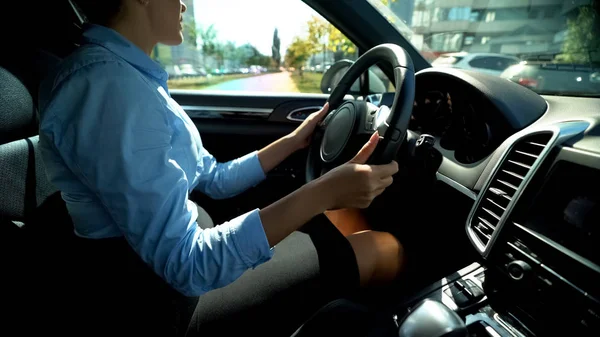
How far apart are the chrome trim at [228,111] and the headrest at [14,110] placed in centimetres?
122

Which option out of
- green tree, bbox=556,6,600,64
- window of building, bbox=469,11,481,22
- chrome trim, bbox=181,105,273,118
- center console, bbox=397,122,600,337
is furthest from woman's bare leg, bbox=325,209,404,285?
window of building, bbox=469,11,481,22

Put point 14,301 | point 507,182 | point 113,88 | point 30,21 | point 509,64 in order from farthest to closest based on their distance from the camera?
point 509,64 → point 30,21 → point 507,182 → point 14,301 → point 113,88

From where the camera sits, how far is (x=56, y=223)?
3.60 ft

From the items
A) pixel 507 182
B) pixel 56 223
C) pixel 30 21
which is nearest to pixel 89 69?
pixel 56 223

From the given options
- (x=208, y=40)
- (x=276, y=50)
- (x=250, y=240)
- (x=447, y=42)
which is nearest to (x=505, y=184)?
(x=250, y=240)

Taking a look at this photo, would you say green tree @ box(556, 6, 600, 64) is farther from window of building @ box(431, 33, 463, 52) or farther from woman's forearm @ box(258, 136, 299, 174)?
woman's forearm @ box(258, 136, 299, 174)

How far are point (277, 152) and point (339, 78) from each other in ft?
2.46

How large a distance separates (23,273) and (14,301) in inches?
2.7

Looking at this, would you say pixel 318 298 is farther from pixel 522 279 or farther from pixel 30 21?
pixel 30 21

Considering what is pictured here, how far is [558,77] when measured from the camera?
1.54 metres

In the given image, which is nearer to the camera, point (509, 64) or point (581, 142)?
point (581, 142)

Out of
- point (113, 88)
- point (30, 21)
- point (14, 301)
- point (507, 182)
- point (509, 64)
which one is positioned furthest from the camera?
point (509, 64)

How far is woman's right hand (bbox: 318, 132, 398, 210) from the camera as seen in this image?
3.04 ft

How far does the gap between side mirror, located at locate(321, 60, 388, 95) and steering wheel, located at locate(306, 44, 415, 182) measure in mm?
550
